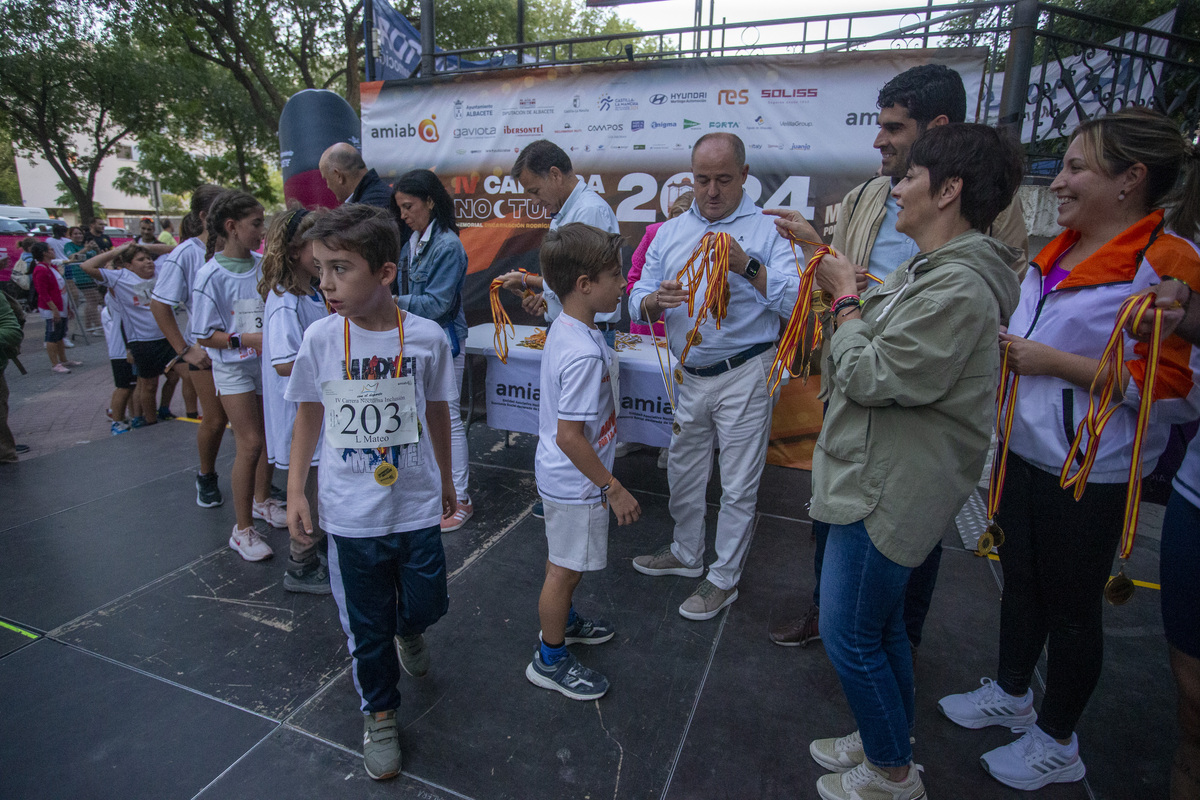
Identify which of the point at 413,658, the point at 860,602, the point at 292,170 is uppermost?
the point at 292,170

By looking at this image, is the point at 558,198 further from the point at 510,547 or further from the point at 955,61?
the point at 955,61

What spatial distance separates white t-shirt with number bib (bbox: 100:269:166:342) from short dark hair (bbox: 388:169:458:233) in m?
3.36

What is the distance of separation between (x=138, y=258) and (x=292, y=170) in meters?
2.11

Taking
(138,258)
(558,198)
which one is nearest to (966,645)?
(558,198)

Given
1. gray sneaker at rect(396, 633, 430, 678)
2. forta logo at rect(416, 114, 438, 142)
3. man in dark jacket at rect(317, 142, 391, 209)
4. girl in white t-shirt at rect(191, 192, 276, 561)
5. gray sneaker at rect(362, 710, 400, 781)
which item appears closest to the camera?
gray sneaker at rect(362, 710, 400, 781)

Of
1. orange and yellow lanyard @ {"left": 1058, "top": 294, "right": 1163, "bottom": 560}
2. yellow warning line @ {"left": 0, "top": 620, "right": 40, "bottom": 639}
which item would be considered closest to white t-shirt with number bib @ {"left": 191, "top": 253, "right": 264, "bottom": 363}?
yellow warning line @ {"left": 0, "top": 620, "right": 40, "bottom": 639}

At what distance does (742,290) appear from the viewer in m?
2.67

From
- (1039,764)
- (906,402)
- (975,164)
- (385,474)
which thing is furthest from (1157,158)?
(385,474)

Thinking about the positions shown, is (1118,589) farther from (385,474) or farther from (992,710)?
(385,474)

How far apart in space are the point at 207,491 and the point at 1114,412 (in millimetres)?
4490

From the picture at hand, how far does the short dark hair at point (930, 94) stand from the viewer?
2.22 m

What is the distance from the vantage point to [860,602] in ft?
5.47

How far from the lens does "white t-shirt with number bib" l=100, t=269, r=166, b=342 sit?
540 centimetres

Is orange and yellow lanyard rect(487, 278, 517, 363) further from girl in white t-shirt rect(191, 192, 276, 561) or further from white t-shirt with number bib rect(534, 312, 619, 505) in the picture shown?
white t-shirt with number bib rect(534, 312, 619, 505)
